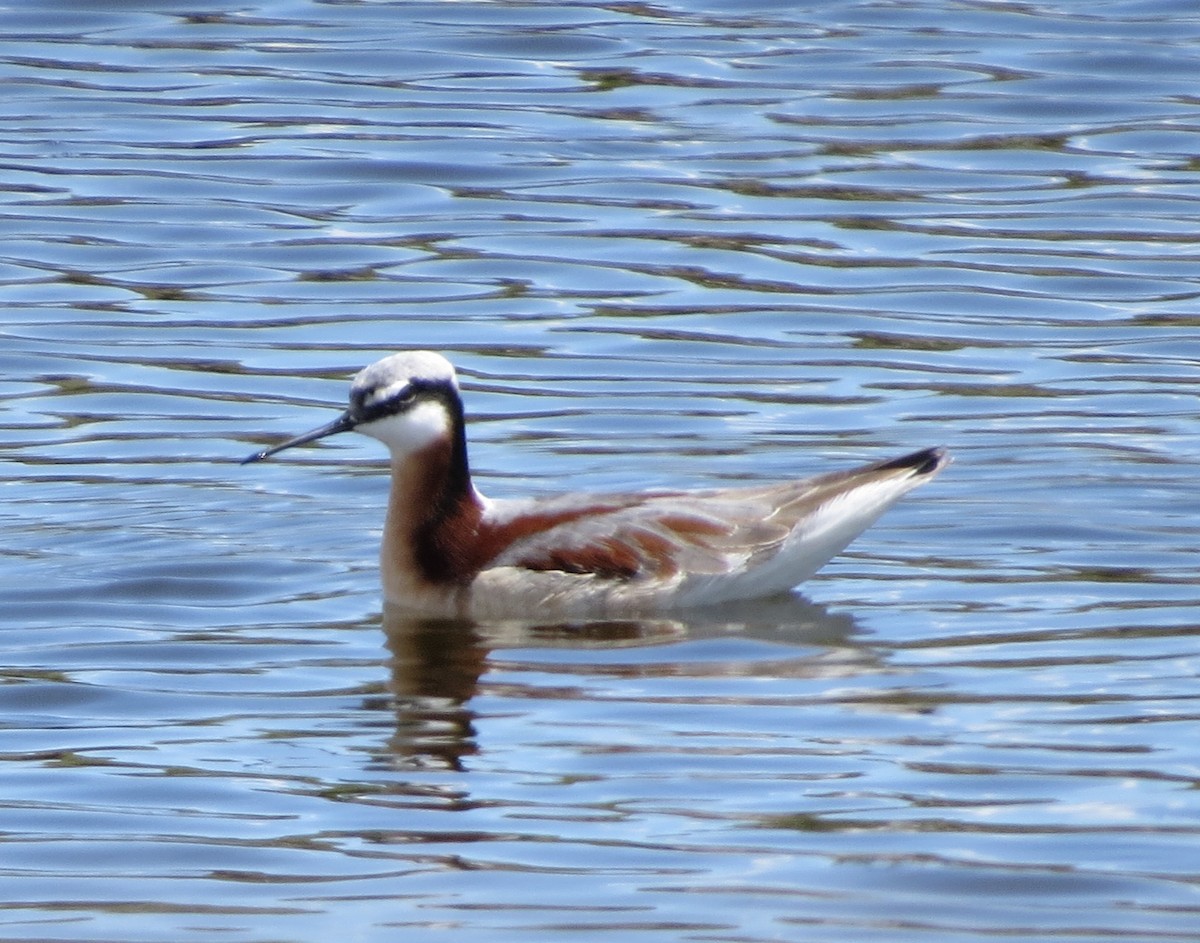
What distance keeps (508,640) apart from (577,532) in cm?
70

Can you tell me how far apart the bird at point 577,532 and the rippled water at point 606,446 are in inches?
9.8

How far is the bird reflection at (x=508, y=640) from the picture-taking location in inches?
411

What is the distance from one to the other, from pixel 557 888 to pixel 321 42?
1704 centimetres

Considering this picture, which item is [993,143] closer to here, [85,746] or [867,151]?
[867,151]

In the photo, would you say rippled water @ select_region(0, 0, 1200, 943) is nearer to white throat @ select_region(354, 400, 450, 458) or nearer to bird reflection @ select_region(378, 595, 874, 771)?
bird reflection @ select_region(378, 595, 874, 771)

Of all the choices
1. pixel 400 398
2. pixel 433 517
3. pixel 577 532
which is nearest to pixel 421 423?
pixel 400 398

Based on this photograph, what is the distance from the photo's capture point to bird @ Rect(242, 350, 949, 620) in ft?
39.5

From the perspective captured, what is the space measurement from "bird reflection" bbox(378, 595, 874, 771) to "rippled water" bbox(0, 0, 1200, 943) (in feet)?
0.13

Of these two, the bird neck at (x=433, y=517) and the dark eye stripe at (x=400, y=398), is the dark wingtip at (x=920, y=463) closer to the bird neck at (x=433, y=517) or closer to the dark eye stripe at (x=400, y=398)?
the bird neck at (x=433, y=517)

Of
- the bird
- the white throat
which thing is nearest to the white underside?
the bird

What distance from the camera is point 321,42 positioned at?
80.1 ft

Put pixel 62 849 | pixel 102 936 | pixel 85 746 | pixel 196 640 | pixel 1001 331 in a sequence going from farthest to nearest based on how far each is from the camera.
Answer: pixel 1001 331 < pixel 196 640 < pixel 85 746 < pixel 62 849 < pixel 102 936

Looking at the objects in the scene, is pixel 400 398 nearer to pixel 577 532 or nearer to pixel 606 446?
pixel 577 532

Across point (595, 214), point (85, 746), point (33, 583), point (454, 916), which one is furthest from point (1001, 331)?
point (454, 916)
